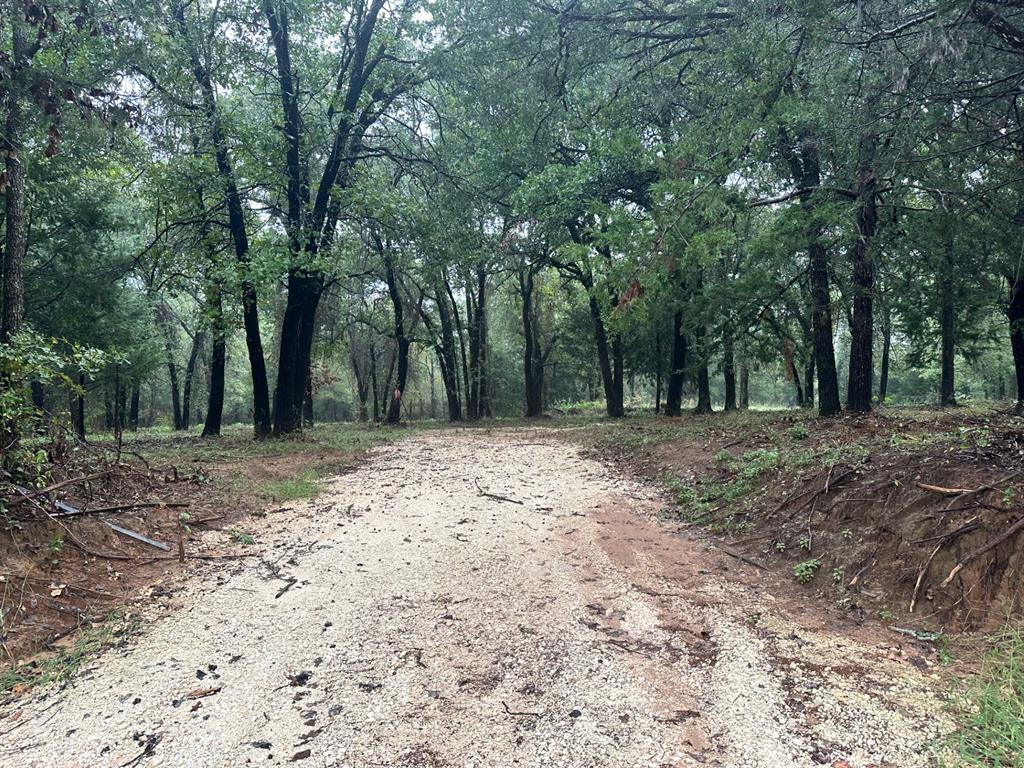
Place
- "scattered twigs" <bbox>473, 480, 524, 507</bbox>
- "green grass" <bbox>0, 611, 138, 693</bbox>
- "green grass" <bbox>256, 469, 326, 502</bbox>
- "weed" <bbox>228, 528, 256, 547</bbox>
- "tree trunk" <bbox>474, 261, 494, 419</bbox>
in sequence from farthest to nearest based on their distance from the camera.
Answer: "tree trunk" <bbox>474, 261, 494, 419</bbox> < "green grass" <bbox>256, 469, 326, 502</bbox> < "scattered twigs" <bbox>473, 480, 524, 507</bbox> < "weed" <bbox>228, 528, 256, 547</bbox> < "green grass" <bbox>0, 611, 138, 693</bbox>

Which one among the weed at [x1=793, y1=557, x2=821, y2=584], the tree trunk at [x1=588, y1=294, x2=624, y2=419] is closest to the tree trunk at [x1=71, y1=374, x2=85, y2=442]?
the weed at [x1=793, y1=557, x2=821, y2=584]

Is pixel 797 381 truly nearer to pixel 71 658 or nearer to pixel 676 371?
pixel 676 371

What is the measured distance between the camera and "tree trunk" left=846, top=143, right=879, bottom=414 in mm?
5809

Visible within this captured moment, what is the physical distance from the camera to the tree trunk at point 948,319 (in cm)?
874

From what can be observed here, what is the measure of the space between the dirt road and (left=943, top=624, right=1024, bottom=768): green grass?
0.41 feet

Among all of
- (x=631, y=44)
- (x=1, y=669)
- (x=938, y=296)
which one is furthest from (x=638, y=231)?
(x=938, y=296)

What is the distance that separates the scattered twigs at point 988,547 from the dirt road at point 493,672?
61 cm

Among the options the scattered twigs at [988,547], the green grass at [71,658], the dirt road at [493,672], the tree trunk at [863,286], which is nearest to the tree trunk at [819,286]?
the tree trunk at [863,286]

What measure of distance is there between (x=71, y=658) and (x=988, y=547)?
5.42 metres

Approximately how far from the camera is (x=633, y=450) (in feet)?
34.2

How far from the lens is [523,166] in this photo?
487 inches

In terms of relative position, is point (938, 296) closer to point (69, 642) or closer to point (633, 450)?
point (633, 450)

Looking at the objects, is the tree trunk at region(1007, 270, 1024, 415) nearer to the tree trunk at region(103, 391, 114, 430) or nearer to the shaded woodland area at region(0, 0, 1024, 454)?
the shaded woodland area at region(0, 0, 1024, 454)

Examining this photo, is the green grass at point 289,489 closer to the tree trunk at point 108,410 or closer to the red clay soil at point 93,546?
the red clay soil at point 93,546
